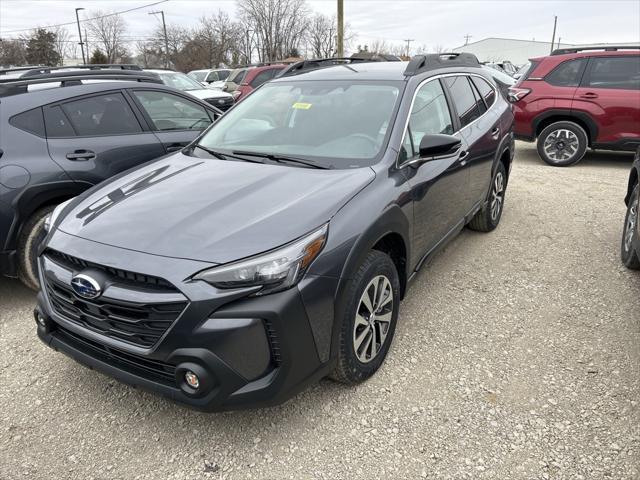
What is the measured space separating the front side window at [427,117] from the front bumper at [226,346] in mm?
1296

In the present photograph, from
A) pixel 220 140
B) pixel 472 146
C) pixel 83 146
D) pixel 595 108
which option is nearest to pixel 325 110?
pixel 220 140

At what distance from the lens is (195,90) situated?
12.0 meters

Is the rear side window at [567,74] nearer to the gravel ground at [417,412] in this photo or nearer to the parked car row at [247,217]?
the parked car row at [247,217]

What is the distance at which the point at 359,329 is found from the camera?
261cm

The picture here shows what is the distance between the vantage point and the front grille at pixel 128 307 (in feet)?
6.69

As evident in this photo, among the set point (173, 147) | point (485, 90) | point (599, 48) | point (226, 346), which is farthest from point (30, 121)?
point (599, 48)

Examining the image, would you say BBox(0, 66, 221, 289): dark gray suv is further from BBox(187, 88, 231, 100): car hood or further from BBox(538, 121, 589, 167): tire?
BBox(187, 88, 231, 100): car hood

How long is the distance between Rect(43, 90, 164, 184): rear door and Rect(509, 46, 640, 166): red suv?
594cm

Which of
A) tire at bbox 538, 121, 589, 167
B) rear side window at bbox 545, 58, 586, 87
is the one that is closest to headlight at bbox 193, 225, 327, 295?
tire at bbox 538, 121, 589, 167

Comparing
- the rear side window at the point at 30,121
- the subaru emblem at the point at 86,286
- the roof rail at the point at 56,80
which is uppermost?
the roof rail at the point at 56,80

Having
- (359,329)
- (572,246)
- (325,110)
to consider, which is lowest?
(572,246)

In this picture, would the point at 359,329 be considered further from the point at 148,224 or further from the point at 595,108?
the point at 595,108

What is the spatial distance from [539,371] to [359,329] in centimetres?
119

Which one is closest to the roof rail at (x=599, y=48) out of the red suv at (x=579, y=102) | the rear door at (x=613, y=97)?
the red suv at (x=579, y=102)
